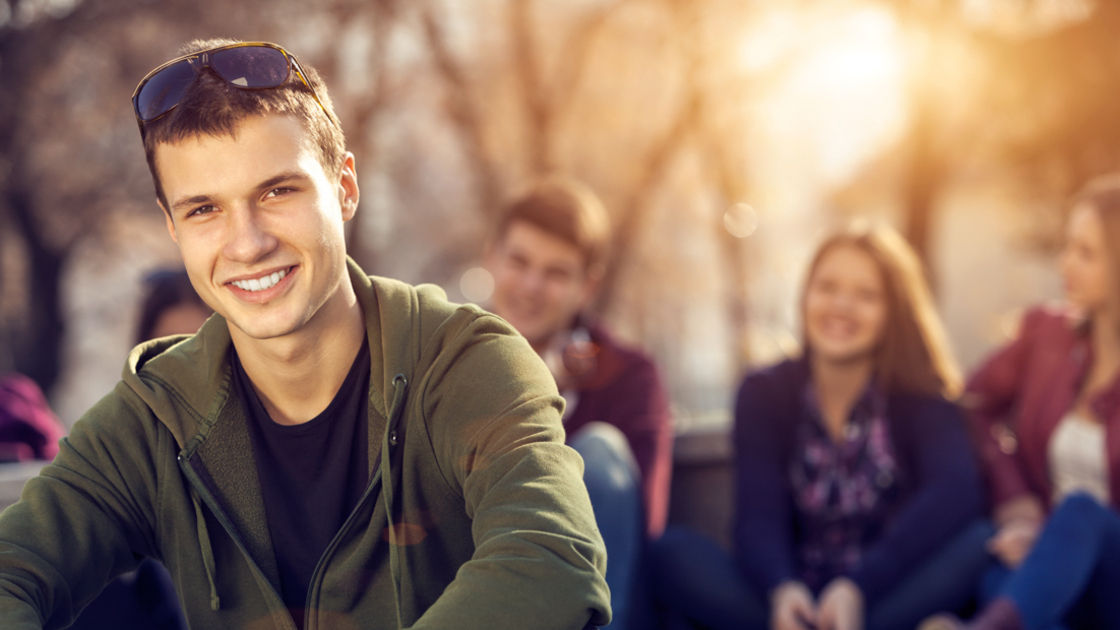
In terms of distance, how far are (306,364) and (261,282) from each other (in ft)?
0.62

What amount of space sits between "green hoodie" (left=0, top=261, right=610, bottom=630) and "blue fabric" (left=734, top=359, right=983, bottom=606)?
1.77m

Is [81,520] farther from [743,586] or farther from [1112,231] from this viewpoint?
[1112,231]

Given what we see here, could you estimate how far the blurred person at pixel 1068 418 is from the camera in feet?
9.92

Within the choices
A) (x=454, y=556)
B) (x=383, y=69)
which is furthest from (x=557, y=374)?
(x=383, y=69)

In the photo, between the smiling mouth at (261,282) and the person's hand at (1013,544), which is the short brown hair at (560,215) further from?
the smiling mouth at (261,282)

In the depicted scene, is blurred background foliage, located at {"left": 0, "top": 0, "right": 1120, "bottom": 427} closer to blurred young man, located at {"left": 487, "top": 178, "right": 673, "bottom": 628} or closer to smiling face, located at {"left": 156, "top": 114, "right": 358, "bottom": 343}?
blurred young man, located at {"left": 487, "top": 178, "right": 673, "bottom": 628}

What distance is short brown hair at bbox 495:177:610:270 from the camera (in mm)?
3756

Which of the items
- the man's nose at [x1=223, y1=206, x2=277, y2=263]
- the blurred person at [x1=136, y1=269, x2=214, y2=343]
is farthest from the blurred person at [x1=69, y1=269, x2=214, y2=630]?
the blurred person at [x1=136, y1=269, x2=214, y2=343]

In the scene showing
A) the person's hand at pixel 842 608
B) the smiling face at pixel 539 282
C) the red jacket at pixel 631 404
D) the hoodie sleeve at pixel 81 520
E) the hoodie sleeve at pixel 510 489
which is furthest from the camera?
the smiling face at pixel 539 282

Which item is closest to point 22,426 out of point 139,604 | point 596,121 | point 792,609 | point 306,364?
point 139,604

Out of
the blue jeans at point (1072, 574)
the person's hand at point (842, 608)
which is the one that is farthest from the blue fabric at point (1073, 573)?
the person's hand at point (842, 608)

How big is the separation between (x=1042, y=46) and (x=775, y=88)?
2.99 metres

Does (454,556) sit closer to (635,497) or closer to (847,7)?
(635,497)

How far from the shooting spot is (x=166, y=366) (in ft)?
5.91
